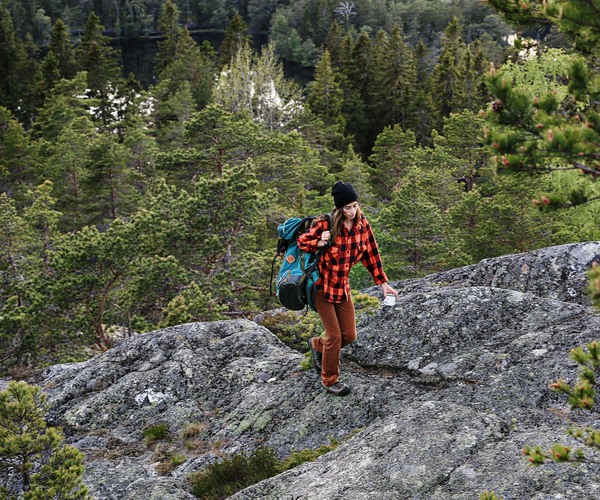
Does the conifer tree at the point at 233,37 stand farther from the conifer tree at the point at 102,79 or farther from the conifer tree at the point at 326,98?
the conifer tree at the point at 102,79

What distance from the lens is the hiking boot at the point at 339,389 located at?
630 centimetres

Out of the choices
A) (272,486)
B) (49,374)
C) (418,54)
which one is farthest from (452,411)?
(418,54)

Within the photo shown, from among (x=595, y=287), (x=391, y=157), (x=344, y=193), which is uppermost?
(x=595, y=287)

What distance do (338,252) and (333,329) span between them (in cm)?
92

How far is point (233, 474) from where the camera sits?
5656 mm

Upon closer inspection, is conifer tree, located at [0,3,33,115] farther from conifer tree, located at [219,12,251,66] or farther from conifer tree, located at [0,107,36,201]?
conifer tree, located at [219,12,251,66]

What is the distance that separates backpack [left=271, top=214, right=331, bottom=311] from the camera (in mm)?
5910

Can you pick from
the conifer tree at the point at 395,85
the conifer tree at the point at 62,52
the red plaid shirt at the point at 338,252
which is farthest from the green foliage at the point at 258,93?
the red plaid shirt at the point at 338,252

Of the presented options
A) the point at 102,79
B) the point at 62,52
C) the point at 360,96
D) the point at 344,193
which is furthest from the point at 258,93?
the point at 344,193

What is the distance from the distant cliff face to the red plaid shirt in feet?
4.25

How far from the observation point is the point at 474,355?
623cm

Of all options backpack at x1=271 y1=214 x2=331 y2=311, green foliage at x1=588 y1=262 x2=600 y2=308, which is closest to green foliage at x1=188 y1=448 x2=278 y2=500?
backpack at x1=271 y1=214 x2=331 y2=311

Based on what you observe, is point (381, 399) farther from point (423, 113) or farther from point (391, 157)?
point (423, 113)

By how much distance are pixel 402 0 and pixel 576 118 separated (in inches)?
5135
